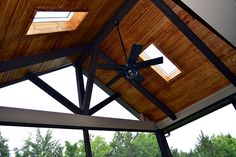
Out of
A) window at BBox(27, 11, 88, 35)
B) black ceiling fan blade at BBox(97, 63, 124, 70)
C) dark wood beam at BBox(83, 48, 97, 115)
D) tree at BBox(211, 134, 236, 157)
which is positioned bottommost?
tree at BBox(211, 134, 236, 157)

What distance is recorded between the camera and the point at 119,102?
6.62 metres

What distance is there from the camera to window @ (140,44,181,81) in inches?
227

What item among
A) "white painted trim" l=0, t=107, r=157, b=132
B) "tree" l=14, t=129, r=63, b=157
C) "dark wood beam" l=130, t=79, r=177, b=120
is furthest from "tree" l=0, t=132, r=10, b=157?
"dark wood beam" l=130, t=79, r=177, b=120

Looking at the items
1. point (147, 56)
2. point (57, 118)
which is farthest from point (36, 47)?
point (147, 56)

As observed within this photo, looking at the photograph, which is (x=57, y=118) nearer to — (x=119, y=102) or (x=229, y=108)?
(x=119, y=102)

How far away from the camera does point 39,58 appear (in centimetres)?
466

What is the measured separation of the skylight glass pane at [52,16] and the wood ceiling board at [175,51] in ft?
4.08

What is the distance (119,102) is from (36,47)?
290 centimetres

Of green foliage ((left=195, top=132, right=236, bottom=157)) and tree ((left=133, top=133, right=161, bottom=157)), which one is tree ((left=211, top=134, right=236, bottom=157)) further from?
tree ((left=133, top=133, right=161, bottom=157))

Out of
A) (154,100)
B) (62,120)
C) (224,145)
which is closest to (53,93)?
(62,120)

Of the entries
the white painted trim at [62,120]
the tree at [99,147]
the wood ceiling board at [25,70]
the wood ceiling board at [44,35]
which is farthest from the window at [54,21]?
the tree at [99,147]

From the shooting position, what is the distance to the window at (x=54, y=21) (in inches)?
161

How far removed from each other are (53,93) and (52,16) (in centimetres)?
176

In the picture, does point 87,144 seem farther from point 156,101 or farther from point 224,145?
point 224,145
